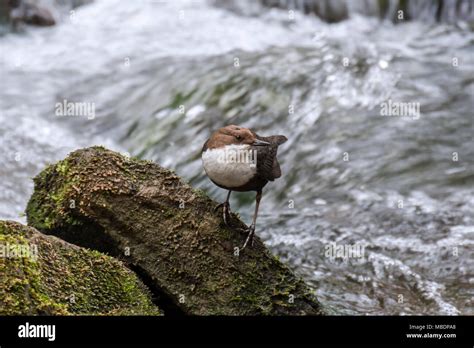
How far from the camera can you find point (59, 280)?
11.5ft

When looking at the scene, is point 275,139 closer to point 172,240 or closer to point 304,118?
point 172,240

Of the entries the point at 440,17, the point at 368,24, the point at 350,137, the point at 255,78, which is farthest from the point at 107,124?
the point at 440,17

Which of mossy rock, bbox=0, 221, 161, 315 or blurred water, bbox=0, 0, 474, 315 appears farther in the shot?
blurred water, bbox=0, 0, 474, 315

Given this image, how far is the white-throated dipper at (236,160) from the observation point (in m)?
3.85

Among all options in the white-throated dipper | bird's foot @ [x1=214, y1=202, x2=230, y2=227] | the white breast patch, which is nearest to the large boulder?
bird's foot @ [x1=214, y1=202, x2=230, y2=227]

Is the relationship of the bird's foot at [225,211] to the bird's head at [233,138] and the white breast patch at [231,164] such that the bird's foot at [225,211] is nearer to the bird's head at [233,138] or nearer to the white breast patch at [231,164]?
the white breast patch at [231,164]

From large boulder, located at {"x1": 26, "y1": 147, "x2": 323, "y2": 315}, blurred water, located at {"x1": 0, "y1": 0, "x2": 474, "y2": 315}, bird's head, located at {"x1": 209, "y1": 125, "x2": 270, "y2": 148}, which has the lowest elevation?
blurred water, located at {"x1": 0, "y1": 0, "x2": 474, "y2": 315}

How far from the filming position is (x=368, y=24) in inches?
458

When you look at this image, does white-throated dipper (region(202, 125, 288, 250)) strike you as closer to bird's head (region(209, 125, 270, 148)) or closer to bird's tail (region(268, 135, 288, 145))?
bird's head (region(209, 125, 270, 148))

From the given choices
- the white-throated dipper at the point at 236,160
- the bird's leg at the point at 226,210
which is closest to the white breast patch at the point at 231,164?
the white-throated dipper at the point at 236,160

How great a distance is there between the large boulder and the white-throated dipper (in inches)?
5.6

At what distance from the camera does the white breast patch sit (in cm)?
384
